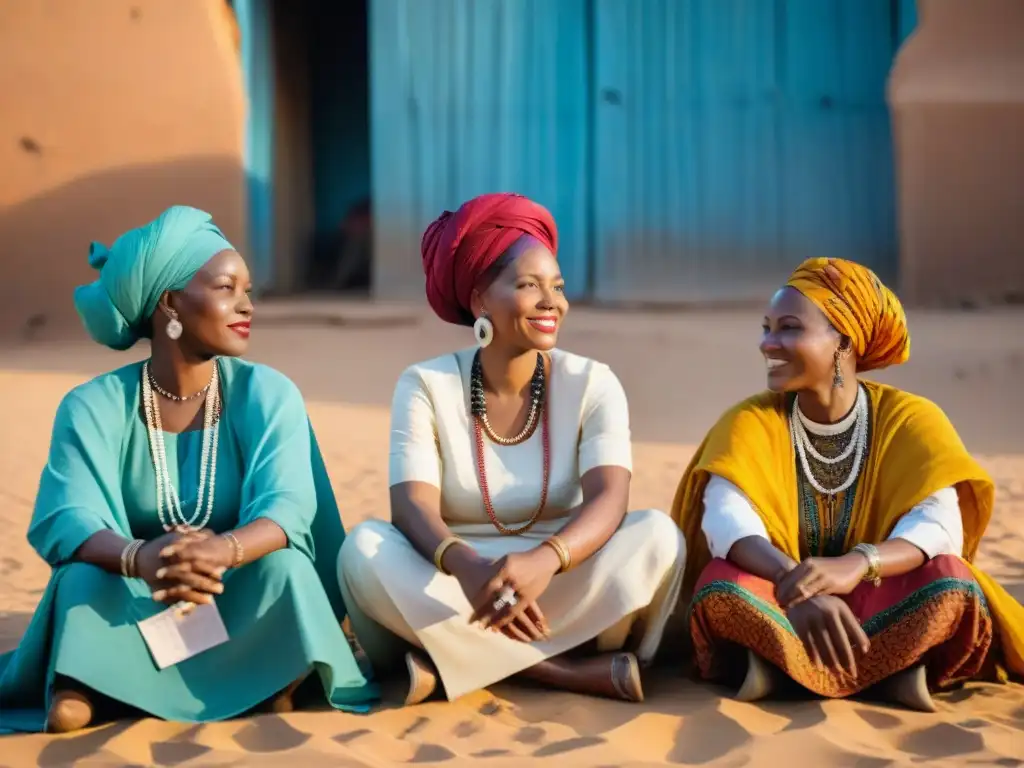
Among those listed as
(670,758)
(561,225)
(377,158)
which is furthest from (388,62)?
(670,758)

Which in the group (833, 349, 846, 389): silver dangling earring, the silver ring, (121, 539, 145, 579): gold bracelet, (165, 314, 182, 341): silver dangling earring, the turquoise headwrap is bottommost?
the silver ring

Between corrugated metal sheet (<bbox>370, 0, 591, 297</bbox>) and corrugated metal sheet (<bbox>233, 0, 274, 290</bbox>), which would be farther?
corrugated metal sheet (<bbox>370, 0, 591, 297</bbox>)

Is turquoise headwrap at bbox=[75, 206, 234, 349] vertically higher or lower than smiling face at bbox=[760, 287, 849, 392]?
higher

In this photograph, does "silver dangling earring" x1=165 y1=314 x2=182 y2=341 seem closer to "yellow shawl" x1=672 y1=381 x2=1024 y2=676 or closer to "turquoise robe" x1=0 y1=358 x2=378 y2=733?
"turquoise robe" x1=0 y1=358 x2=378 y2=733

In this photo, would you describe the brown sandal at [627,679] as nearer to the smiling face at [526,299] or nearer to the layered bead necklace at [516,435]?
the layered bead necklace at [516,435]

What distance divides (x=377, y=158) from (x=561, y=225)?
1.53 m

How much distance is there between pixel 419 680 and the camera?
153 inches

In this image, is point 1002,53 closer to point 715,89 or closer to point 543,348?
point 715,89

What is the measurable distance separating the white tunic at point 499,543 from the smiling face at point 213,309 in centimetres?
54

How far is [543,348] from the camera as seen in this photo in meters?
4.18

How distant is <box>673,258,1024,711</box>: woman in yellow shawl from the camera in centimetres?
380

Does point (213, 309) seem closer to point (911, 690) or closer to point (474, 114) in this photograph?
point (911, 690)

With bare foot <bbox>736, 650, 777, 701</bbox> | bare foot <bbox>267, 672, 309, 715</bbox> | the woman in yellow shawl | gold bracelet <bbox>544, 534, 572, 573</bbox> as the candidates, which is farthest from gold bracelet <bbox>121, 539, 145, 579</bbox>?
bare foot <bbox>736, 650, 777, 701</bbox>

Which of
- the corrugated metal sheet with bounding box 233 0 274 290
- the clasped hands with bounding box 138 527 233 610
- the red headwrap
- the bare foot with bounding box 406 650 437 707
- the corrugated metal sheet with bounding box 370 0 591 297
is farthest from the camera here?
the corrugated metal sheet with bounding box 370 0 591 297
